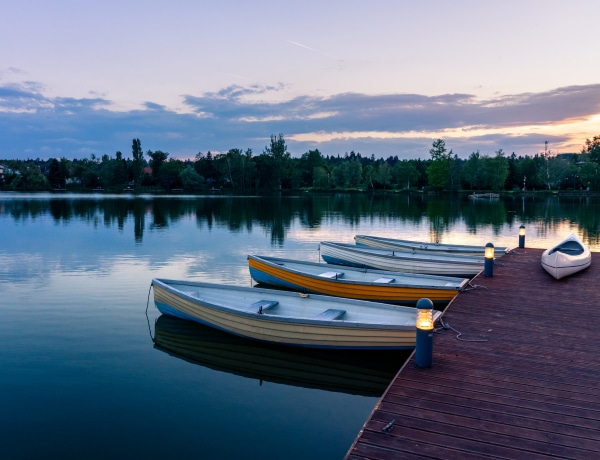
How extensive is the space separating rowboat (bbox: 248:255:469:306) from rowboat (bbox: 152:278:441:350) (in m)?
2.06

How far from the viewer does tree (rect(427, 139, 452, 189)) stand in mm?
98750

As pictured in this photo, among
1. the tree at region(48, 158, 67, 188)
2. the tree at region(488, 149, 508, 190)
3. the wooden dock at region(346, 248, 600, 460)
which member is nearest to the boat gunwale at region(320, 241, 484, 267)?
the wooden dock at region(346, 248, 600, 460)

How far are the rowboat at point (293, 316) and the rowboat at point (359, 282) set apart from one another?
2063 mm

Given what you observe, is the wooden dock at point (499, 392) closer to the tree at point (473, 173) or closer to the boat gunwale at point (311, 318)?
the boat gunwale at point (311, 318)

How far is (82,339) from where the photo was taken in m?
9.91

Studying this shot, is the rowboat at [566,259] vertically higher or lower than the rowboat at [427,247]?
higher

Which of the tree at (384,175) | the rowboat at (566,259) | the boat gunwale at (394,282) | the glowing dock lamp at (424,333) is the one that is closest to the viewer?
the glowing dock lamp at (424,333)

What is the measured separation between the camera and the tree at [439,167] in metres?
98.8

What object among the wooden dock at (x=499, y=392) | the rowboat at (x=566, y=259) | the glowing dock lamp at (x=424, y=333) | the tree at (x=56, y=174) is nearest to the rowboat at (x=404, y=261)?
the rowboat at (x=566, y=259)

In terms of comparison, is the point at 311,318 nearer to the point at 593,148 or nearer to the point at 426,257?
the point at 426,257

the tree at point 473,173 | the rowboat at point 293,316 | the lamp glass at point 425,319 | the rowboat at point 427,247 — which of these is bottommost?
the rowboat at point 293,316

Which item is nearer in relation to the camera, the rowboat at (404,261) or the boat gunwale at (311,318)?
the boat gunwale at (311,318)

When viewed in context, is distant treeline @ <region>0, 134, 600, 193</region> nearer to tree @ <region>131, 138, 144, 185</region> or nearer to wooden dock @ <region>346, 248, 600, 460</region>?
tree @ <region>131, 138, 144, 185</region>

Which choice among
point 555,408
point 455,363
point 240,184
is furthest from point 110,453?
point 240,184
